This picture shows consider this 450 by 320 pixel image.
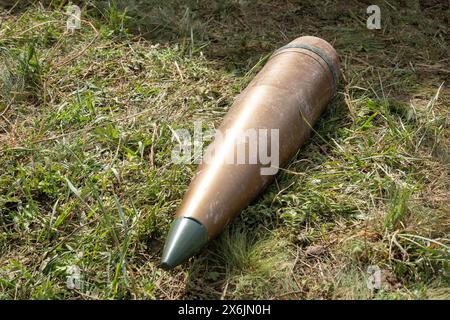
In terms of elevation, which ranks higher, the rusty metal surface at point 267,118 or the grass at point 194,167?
the rusty metal surface at point 267,118

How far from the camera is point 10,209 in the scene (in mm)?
3537

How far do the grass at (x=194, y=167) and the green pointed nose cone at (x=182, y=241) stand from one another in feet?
0.59

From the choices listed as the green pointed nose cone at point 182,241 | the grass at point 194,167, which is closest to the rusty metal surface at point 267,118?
the green pointed nose cone at point 182,241

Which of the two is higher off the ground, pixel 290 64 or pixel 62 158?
pixel 290 64

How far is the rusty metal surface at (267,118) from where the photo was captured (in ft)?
10.5

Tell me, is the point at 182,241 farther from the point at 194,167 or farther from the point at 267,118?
the point at 267,118

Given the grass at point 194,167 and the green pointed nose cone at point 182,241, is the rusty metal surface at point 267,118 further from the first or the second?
the grass at point 194,167

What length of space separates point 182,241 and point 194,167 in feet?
2.47

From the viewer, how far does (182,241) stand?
3.01 m

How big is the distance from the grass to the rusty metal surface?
151 mm

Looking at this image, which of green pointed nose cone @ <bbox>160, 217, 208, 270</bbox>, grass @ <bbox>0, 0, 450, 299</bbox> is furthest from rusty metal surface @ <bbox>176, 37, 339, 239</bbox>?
grass @ <bbox>0, 0, 450, 299</bbox>

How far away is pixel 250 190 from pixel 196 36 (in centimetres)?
200

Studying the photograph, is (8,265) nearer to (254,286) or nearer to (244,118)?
(254,286)

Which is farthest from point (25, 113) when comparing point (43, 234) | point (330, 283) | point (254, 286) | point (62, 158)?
point (330, 283)
